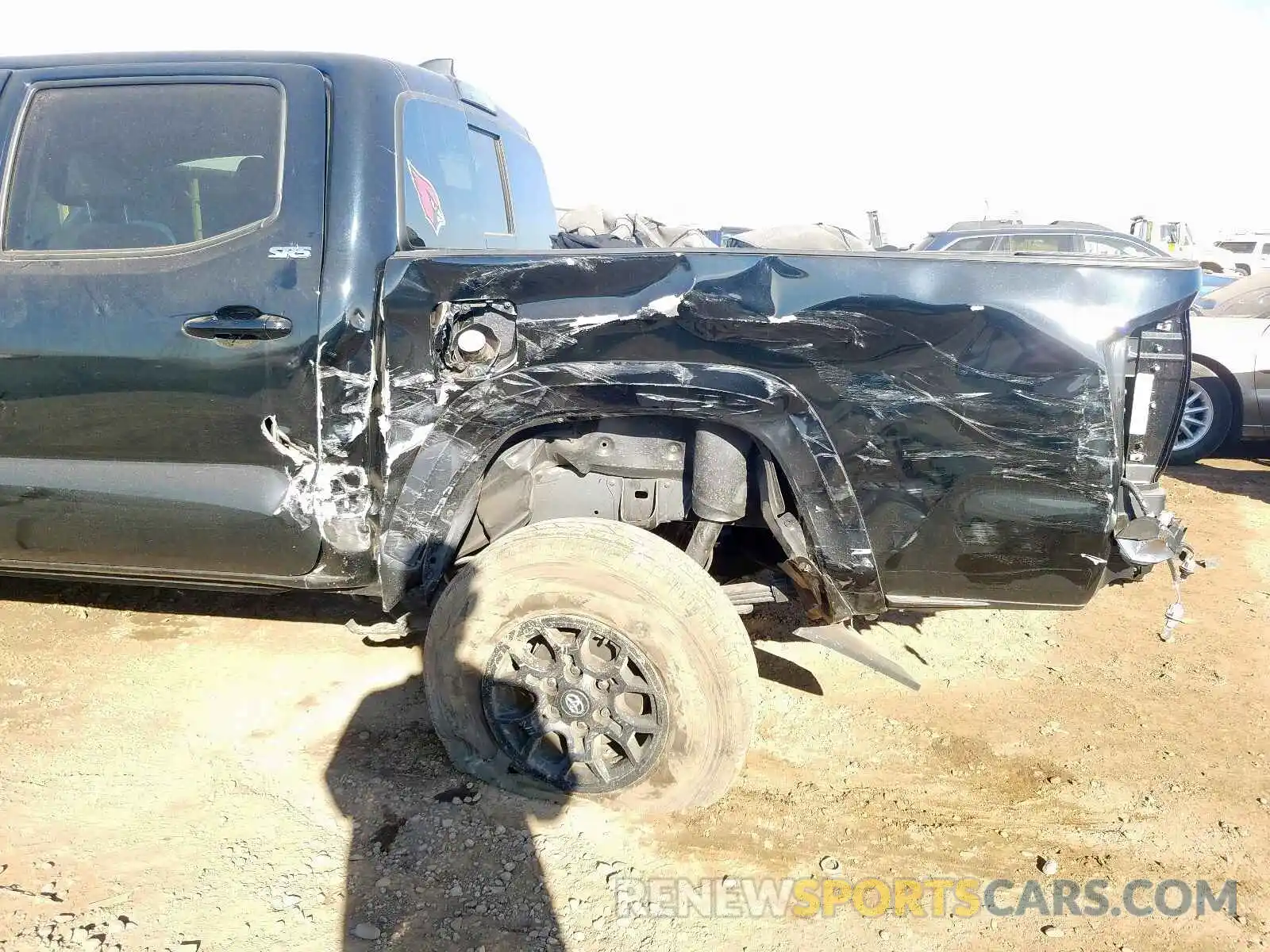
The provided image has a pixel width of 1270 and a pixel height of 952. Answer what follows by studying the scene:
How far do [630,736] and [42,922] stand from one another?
1.48 meters

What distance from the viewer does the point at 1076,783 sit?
2725 mm

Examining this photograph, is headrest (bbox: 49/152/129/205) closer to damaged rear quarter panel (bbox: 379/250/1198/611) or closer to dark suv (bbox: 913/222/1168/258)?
damaged rear quarter panel (bbox: 379/250/1198/611)

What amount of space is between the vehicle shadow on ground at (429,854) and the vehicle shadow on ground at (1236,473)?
5483mm

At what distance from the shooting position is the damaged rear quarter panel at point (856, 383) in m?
2.03

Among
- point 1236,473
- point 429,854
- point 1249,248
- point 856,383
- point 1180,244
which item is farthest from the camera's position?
point 1249,248

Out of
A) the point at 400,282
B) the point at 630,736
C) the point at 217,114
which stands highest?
the point at 217,114

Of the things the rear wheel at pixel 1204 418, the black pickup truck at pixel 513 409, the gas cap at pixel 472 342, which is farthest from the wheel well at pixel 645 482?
the rear wheel at pixel 1204 418

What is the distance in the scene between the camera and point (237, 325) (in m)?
2.32

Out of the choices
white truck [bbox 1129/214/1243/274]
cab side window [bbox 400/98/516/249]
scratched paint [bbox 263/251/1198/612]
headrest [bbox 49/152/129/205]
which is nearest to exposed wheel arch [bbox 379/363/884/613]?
scratched paint [bbox 263/251/1198/612]

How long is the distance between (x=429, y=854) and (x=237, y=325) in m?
1.51

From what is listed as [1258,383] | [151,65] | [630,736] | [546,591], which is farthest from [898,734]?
[1258,383]

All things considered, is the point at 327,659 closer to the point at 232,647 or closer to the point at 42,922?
the point at 232,647

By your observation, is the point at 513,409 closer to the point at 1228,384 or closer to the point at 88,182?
the point at 88,182

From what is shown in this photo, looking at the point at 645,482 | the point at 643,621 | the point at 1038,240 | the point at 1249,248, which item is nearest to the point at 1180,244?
the point at 1249,248
